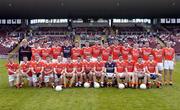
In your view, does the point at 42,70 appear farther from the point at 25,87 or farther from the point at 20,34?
the point at 20,34

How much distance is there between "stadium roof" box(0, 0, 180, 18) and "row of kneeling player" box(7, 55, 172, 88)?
92.2ft

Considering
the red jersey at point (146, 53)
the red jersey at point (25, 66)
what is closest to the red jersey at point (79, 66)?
the red jersey at point (25, 66)

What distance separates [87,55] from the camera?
52.2 ft

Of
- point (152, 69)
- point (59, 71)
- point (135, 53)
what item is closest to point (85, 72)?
point (59, 71)

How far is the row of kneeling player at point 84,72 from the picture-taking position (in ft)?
47.5

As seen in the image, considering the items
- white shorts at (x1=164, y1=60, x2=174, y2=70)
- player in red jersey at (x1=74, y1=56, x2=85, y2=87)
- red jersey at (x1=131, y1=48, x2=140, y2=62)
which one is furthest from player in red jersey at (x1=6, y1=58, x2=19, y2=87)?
white shorts at (x1=164, y1=60, x2=174, y2=70)

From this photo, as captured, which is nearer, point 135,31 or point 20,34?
point 20,34

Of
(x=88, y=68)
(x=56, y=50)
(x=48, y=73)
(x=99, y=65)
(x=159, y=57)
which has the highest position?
(x=56, y=50)

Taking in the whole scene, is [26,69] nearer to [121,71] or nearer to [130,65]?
[121,71]

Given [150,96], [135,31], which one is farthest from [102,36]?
[150,96]

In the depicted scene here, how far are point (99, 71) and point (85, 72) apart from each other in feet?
1.78

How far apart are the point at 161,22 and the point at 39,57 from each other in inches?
1678

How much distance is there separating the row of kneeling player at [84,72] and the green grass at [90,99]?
Answer: 56cm

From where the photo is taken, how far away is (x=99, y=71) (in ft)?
48.4
